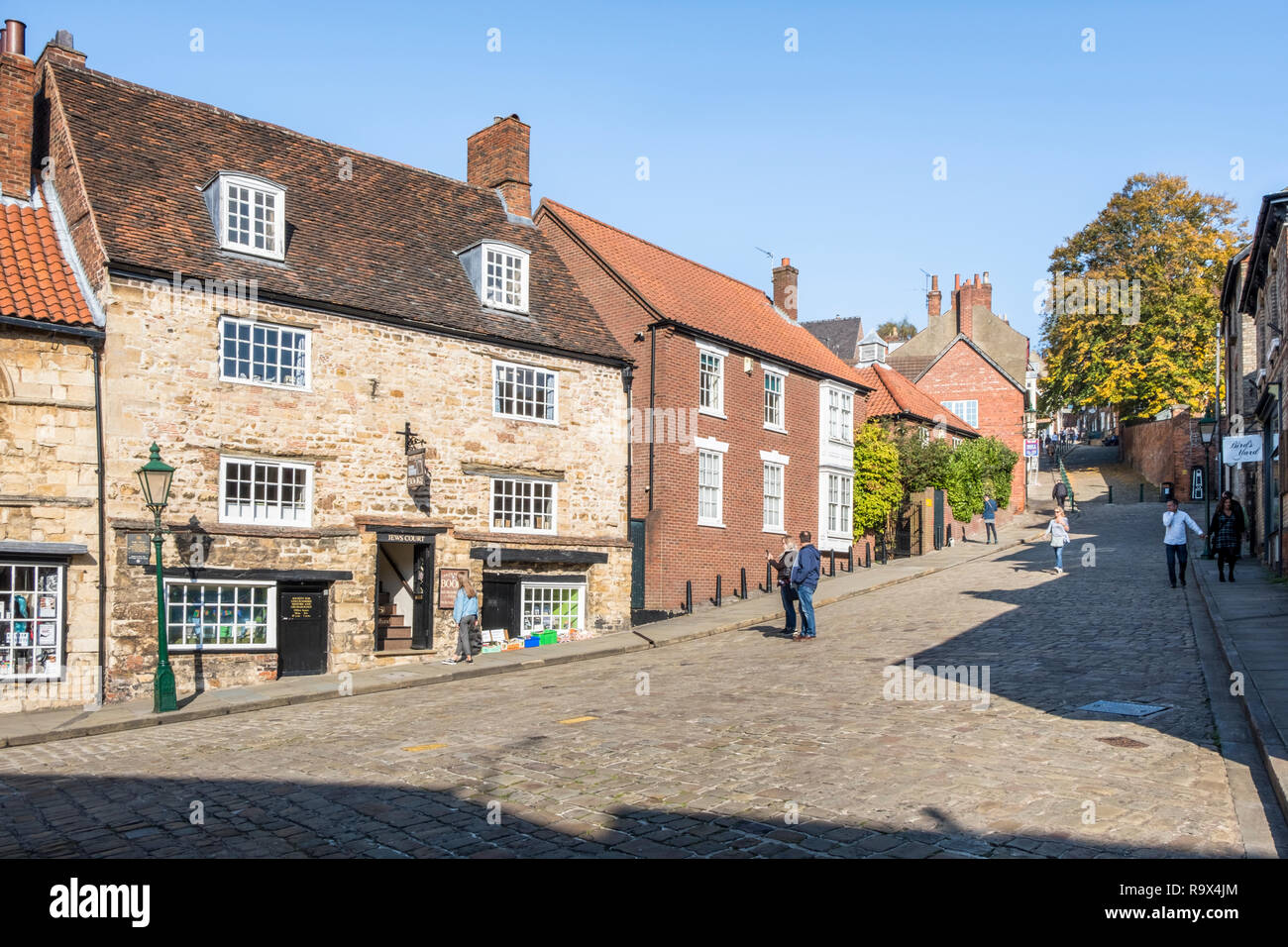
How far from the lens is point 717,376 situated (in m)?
25.0

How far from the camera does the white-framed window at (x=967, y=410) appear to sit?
4797 cm

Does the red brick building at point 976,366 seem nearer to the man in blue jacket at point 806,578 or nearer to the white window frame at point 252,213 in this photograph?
the man in blue jacket at point 806,578

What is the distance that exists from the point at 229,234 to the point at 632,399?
373 inches

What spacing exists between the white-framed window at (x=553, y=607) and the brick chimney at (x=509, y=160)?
31.6 ft

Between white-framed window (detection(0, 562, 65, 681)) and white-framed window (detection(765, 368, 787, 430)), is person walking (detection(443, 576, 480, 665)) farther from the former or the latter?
white-framed window (detection(765, 368, 787, 430))

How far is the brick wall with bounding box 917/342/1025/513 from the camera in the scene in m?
46.4

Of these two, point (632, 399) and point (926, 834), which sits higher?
point (632, 399)

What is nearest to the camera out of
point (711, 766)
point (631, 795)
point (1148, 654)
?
point (631, 795)

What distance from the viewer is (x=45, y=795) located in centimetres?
903

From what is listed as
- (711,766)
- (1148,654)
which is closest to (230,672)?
(711,766)

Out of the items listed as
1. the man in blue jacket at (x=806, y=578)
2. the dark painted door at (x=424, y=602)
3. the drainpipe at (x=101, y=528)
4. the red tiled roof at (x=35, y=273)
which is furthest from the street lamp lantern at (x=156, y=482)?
the man in blue jacket at (x=806, y=578)

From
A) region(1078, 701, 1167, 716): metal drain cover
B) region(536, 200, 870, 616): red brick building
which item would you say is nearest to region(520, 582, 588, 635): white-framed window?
region(536, 200, 870, 616): red brick building

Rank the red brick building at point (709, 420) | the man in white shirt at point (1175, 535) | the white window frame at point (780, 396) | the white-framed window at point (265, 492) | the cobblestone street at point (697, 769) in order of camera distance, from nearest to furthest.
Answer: the cobblestone street at point (697, 769) → the white-framed window at point (265, 492) → the man in white shirt at point (1175, 535) → the red brick building at point (709, 420) → the white window frame at point (780, 396)
